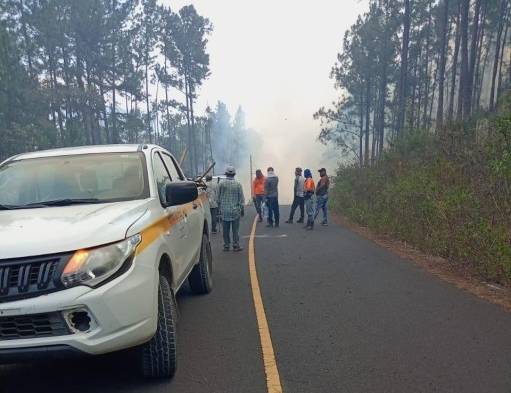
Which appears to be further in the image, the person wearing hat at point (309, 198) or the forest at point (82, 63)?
the forest at point (82, 63)

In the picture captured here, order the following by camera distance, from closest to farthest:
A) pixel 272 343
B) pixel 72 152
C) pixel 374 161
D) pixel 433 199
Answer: pixel 272 343
pixel 72 152
pixel 433 199
pixel 374 161

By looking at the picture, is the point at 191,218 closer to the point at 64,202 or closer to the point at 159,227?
the point at 159,227

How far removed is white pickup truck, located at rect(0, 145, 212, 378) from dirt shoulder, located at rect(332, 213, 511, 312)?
4.14 metres

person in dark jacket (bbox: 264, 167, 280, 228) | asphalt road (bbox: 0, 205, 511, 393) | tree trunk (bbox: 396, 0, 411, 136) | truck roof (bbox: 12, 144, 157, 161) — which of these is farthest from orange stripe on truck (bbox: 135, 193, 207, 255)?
tree trunk (bbox: 396, 0, 411, 136)

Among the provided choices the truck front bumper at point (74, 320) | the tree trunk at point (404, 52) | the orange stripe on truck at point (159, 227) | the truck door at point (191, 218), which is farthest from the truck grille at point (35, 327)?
the tree trunk at point (404, 52)

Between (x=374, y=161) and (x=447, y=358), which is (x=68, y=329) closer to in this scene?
(x=447, y=358)

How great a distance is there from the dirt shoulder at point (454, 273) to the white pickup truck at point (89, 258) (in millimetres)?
4137

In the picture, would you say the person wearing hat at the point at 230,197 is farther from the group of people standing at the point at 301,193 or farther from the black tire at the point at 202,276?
the group of people standing at the point at 301,193

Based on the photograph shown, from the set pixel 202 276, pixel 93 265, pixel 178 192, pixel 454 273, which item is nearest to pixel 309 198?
pixel 454 273

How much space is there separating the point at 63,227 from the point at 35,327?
0.68 m

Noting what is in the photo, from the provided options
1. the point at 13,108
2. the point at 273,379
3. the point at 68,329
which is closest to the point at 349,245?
the point at 273,379

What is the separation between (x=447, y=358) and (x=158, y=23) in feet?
169

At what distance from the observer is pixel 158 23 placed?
49969 millimetres

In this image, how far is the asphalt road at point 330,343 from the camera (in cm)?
363
